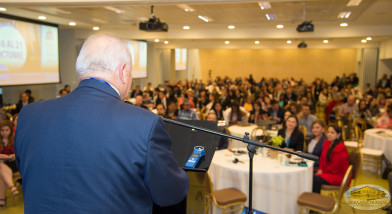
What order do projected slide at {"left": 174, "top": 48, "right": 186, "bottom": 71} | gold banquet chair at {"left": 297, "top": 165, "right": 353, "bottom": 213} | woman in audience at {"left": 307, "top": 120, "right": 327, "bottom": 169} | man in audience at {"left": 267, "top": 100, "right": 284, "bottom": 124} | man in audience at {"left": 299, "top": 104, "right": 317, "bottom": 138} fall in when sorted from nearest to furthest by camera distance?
gold banquet chair at {"left": 297, "top": 165, "right": 353, "bottom": 213}, woman in audience at {"left": 307, "top": 120, "right": 327, "bottom": 169}, man in audience at {"left": 299, "top": 104, "right": 317, "bottom": 138}, man in audience at {"left": 267, "top": 100, "right": 284, "bottom": 124}, projected slide at {"left": 174, "top": 48, "right": 186, "bottom": 71}

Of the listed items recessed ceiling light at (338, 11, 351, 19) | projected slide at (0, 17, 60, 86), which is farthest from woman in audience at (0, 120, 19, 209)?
recessed ceiling light at (338, 11, 351, 19)

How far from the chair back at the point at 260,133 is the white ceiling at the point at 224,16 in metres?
2.55

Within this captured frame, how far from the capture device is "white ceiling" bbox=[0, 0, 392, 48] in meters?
6.77

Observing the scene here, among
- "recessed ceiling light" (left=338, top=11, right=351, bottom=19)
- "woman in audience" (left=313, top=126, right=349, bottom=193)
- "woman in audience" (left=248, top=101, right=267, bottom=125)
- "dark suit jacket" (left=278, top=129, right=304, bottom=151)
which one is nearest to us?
"woman in audience" (left=313, top=126, right=349, bottom=193)

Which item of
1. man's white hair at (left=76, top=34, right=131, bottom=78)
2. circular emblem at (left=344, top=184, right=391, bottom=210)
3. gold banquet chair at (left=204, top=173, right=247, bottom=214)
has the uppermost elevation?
man's white hair at (left=76, top=34, right=131, bottom=78)

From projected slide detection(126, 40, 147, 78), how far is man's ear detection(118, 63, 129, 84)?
13.0 metres

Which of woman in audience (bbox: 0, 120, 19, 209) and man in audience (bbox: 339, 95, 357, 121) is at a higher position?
man in audience (bbox: 339, 95, 357, 121)

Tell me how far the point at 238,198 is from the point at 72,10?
650 cm

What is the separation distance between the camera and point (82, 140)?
3.66ft

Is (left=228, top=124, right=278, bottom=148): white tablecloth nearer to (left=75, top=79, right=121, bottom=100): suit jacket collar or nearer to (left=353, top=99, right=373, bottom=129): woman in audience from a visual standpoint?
(left=353, top=99, right=373, bottom=129): woman in audience

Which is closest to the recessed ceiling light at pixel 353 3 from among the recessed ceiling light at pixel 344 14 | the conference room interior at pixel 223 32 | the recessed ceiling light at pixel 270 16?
the conference room interior at pixel 223 32

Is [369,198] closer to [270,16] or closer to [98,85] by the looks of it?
[98,85]

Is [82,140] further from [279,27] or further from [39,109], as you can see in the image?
[279,27]

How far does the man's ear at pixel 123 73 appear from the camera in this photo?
1257mm
